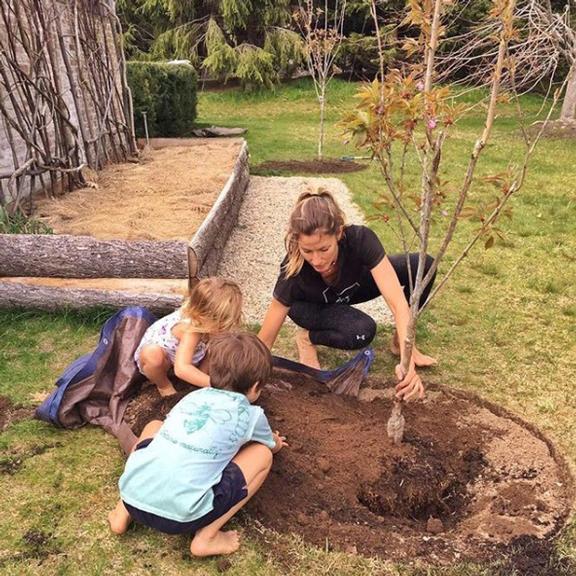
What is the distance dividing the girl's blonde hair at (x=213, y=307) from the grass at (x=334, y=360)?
719 millimetres

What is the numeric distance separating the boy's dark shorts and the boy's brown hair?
0.30 m

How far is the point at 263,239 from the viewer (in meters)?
6.30

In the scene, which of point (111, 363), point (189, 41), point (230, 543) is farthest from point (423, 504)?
point (189, 41)

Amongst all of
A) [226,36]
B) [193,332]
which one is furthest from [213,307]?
[226,36]

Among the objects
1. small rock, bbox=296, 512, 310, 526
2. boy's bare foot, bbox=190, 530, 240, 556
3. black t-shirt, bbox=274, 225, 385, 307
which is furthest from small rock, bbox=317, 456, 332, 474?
black t-shirt, bbox=274, 225, 385, 307

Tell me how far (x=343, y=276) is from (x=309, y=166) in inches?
267

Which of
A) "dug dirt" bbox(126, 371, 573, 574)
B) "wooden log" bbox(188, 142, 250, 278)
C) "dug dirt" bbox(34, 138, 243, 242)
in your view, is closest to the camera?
"dug dirt" bbox(126, 371, 573, 574)

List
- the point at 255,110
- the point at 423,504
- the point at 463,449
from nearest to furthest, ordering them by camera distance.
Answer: the point at 423,504 → the point at 463,449 → the point at 255,110

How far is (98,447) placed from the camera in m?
2.90

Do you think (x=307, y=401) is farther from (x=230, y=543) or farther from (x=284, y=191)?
(x=284, y=191)

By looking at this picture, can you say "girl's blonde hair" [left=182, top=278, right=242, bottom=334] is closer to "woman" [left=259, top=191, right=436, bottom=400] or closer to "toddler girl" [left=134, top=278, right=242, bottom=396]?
"toddler girl" [left=134, top=278, right=242, bottom=396]

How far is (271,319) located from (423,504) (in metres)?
1.19

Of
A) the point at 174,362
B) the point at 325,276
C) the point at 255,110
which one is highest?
the point at 325,276

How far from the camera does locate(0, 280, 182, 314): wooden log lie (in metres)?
4.10
